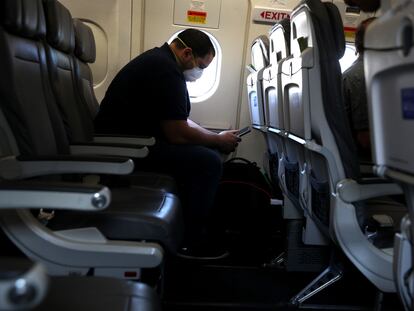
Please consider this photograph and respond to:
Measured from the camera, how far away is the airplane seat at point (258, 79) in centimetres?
313

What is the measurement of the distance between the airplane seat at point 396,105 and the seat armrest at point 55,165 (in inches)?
37.3

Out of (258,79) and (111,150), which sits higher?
(258,79)

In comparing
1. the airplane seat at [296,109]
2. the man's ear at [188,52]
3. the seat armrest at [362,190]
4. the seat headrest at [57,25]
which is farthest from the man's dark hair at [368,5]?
the seat headrest at [57,25]

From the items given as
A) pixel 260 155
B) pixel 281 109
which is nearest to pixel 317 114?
pixel 281 109

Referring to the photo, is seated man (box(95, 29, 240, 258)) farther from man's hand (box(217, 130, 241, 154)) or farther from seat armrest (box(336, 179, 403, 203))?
seat armrest (box(336, 179, 403, 203))

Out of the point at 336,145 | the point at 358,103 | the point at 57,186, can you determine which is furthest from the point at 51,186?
the point at 358,103

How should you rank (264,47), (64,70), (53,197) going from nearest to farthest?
1. (53,197)
2. (64,70)
3. (264,47)

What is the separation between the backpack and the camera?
10.6ft

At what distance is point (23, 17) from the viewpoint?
5.77 feet

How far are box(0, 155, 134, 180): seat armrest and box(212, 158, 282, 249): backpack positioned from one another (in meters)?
1.75

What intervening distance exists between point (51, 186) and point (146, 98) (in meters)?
1.74

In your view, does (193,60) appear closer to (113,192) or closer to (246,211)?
(246,211)

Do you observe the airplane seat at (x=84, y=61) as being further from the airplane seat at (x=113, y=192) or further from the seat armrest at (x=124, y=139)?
the seat armrest at (x=124, y=139)

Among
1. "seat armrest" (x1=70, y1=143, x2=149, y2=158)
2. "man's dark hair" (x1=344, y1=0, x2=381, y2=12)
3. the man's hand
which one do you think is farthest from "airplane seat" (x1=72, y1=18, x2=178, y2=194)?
A: "man's dark hair" (x1=344, y1=0, x2=381, y2=12)
